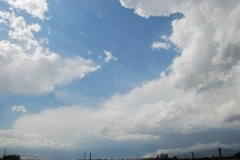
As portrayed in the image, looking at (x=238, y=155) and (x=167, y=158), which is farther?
(x=167, y=158)

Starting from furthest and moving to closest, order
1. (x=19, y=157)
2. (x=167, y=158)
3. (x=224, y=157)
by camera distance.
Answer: (x=19, y=157) → (x=167, y=158) → (x=224, y=157)

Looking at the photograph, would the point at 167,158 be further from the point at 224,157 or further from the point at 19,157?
the point at 19,157

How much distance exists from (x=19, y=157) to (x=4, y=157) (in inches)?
125

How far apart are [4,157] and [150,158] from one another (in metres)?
32.2

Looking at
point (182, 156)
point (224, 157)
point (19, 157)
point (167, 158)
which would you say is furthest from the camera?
point (19, 157)

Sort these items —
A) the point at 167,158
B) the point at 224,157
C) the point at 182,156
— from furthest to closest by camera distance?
the point at 167,158 < the point at 182,156 < the point at 224,157

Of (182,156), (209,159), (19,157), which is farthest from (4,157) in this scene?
(209,159)

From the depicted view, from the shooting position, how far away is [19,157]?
66.5 meters

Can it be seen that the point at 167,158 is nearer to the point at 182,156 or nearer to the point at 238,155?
the point at 182,156

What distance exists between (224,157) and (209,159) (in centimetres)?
244

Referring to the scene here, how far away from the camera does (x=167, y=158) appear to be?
61.5 meters

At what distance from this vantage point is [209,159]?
4959 cm

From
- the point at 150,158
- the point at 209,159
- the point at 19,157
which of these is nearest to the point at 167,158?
the point at 150,158

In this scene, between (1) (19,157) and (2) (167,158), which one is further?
(1) (19,157)
